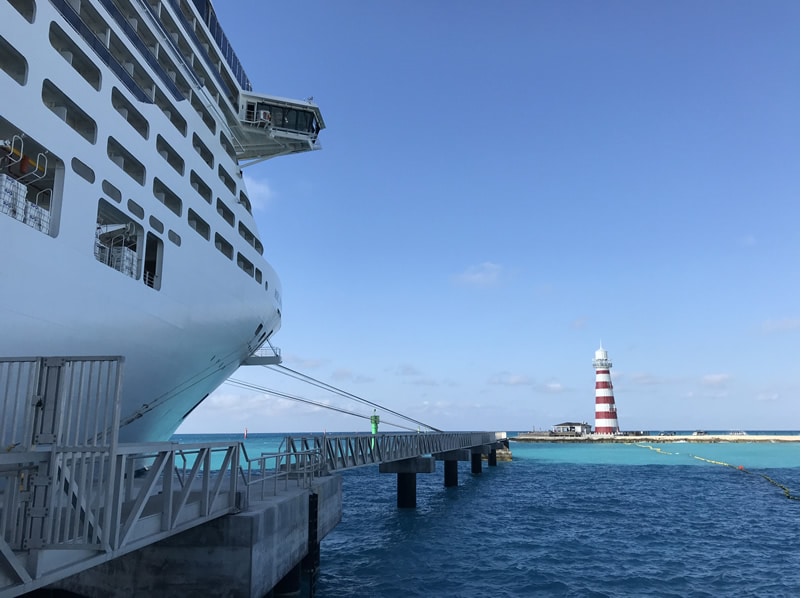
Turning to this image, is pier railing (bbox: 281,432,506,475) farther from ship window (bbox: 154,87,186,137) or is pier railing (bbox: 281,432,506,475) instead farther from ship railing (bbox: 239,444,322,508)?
ship window (bbox: 154,87,186,137)

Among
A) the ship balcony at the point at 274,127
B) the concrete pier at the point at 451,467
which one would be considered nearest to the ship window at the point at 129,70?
the ship balcony at the point at 274,127

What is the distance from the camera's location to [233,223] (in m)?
22.8

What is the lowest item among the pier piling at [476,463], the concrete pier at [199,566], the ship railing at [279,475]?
the pier piling at [476,463]

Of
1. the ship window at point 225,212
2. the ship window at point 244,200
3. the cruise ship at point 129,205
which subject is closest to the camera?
the cruise ship at point 129,205

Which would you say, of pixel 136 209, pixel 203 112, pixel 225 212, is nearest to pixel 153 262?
pixel 136 209

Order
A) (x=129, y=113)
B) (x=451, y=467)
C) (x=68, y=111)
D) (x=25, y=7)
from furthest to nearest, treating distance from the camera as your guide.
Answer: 1. (x=451, y=467)
2. (x=129, y=113)
3. (x=68, y=111)
4. (x=25, y=7)

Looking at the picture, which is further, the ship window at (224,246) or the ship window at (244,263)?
the ship window at (244,263)

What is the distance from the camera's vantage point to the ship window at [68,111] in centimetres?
1302

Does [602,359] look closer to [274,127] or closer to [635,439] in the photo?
[635,439]

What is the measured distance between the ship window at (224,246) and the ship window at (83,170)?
6701mm

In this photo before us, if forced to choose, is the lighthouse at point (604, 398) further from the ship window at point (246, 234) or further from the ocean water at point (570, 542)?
the ship window at point (246, 234)

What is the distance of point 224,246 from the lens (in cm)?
2162

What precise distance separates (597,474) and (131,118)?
5007 cm

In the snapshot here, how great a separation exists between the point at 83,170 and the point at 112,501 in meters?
8.94
